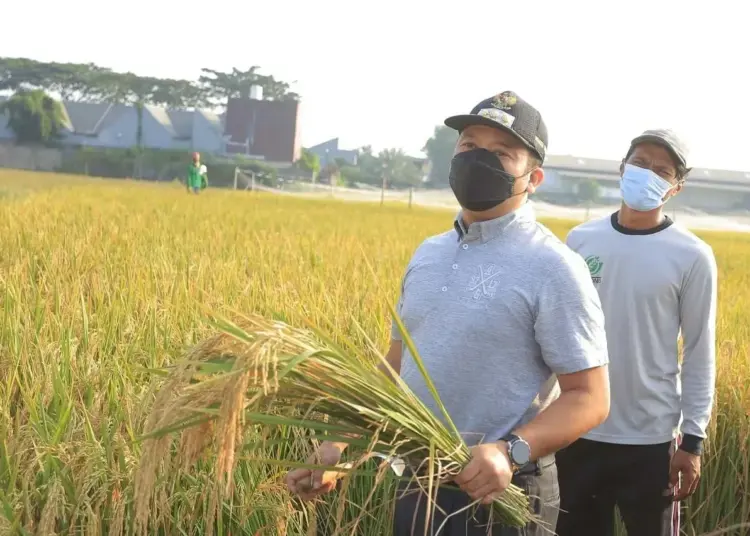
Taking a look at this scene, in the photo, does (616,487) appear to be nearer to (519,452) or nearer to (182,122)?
(519,452)

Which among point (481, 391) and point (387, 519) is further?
point (387, 519)

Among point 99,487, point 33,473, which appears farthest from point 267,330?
point 33,473

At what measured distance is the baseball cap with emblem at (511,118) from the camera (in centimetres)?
172

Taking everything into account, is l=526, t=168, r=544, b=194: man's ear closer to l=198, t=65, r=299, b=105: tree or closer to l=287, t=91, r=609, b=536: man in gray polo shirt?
l=287, t=91, r=609, b=536: man in gray polo shirt

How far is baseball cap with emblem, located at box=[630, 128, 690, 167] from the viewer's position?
8.34 feet

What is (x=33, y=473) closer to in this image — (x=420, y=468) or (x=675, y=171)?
(x=420, y=468)

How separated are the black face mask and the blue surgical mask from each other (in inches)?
32.7

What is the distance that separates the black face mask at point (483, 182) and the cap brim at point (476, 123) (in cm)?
6

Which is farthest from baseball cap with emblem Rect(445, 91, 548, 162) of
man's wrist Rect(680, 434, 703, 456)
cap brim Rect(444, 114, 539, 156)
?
man's wrist Rect(680, 434, 703, 456)

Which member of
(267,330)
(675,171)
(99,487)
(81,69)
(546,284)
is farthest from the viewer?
(81,69)

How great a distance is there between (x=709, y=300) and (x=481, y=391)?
98 cm

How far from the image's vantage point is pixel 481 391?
66.5 inches

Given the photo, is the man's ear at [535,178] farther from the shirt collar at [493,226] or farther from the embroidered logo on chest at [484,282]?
the embroidered logo on chest at [484,282]

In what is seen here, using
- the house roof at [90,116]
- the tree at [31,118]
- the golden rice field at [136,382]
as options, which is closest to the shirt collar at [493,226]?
the golden rice field at [136,382]
